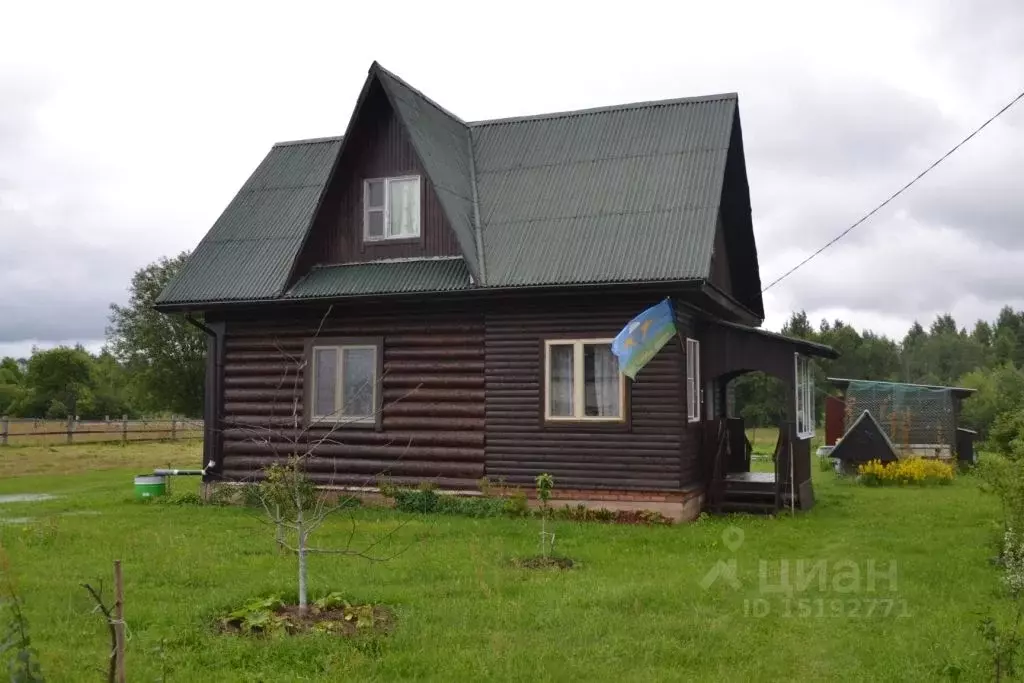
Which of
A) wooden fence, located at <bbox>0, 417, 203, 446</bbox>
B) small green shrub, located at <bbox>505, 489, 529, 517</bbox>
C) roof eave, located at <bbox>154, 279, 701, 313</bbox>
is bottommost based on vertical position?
small green shrub, located at <bbox>505, 489, 529, 517</bbox>

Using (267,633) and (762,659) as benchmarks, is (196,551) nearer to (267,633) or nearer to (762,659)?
(267,633)

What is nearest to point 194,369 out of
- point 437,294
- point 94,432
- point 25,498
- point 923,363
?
point 94,432

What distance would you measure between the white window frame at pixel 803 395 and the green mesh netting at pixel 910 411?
9083 millimetres

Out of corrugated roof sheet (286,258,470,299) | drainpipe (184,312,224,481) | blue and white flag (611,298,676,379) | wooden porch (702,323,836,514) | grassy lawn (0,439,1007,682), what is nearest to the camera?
grassy lawn (0,439,1007,682)

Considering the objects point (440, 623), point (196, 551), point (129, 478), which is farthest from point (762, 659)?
point (129, 478)

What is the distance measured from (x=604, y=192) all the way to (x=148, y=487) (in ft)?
33.0

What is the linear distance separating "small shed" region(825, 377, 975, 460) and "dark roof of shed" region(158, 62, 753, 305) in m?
11.8

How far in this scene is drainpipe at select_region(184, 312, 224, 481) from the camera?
16578 millimetres

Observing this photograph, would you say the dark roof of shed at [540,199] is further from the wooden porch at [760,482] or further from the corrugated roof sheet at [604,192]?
the wooden porch at [760,482]

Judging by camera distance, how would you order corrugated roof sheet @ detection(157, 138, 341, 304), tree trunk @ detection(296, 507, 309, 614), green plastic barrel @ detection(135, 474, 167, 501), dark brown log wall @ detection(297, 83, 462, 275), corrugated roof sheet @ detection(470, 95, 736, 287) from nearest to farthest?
tree trunk @ detection(296, 507, 309, 614)
corrugated roof sheet @ detection(470, 95, 736, 287)
dark brown log wall @ detection(297, 83, 462, 275)
corrugated roof sheet @ detection(157, 138, 341, 304)
green plastic barrel @ detection(135, 474, 167, 501)

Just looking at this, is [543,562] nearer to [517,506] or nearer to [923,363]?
[517,506]

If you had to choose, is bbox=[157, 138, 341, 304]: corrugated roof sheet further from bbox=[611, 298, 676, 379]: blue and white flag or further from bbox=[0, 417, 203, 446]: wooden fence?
bbox=[0, 417, 203, 446]: wooden fence

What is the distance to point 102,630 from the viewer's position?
7.52 metres

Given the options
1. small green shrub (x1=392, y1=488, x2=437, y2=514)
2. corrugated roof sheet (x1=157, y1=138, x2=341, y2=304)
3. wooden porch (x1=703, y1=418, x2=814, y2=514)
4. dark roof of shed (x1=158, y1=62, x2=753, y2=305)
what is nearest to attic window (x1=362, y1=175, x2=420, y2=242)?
dark roof of shed (x1=158, y1=62, x2=753, y2=305)
